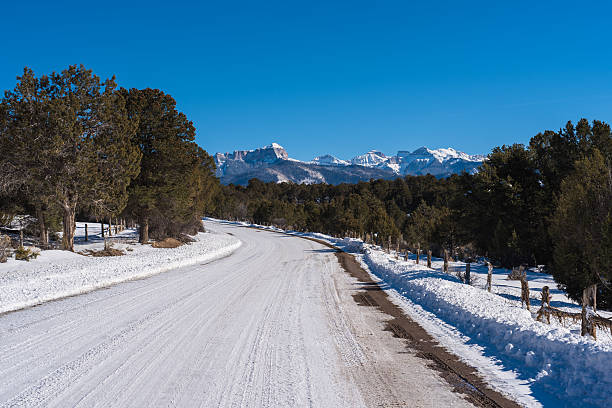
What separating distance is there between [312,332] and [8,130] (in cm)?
2087

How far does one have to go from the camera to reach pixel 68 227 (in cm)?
2305

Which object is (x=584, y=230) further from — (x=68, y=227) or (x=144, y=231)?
(x=144, y=231)

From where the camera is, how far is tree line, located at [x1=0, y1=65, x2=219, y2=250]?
2044 cm

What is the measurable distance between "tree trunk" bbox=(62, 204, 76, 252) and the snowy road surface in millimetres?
13225

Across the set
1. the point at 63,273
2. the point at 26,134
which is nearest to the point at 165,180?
the point at 26,134

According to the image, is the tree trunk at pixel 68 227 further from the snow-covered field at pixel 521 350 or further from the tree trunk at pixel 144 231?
the snow-covered field at pixel 521 350

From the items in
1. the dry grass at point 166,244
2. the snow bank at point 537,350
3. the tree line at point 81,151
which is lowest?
the dry grass at point 166,244

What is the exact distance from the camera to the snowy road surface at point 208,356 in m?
4.79

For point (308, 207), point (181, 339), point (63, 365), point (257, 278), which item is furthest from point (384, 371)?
point (308, 207)

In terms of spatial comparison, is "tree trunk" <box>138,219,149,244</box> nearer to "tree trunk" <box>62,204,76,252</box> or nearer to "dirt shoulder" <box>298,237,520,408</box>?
"tree trunk" <box>62,204,76,252</box>

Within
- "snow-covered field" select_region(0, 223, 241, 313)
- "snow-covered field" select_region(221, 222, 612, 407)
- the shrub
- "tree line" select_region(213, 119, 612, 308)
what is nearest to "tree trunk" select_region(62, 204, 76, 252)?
"snow-covered field" select_region(0, 223, 241, 313)

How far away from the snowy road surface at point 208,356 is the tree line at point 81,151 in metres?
12.9

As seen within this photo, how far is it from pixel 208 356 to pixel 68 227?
20.8m

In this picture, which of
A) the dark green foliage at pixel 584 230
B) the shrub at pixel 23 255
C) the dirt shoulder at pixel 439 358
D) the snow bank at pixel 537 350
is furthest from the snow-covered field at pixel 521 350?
the shrub at pixel 23 255
